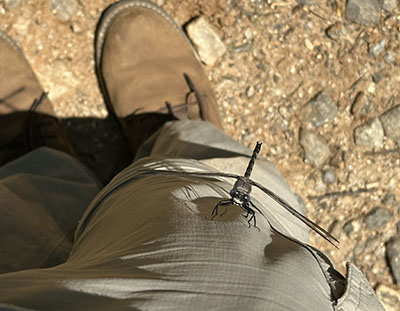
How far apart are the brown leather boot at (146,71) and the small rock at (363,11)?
74cm

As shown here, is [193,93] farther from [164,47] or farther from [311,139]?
[311,139]

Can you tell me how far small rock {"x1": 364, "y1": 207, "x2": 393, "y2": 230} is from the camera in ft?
6.89

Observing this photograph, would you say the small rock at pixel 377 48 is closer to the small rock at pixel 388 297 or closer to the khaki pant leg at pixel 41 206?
the small rock at pixel 388 297

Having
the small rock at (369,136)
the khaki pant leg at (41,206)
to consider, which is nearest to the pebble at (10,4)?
the khaki pant leg at (41,206)

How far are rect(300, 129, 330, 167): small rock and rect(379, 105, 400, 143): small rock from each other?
284 millimetres

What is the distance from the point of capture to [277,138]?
2141mm

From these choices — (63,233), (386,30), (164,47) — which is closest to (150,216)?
(63,233)

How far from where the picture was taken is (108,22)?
2.07 m

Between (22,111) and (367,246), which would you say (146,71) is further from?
(367,246)

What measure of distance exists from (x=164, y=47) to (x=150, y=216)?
123 centimetres

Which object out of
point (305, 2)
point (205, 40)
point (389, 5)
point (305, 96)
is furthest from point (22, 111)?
point (389, 5)

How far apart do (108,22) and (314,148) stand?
41.4 inches

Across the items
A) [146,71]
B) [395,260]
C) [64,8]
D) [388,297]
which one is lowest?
[388,297]

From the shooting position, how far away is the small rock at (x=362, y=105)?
2.17 meters
